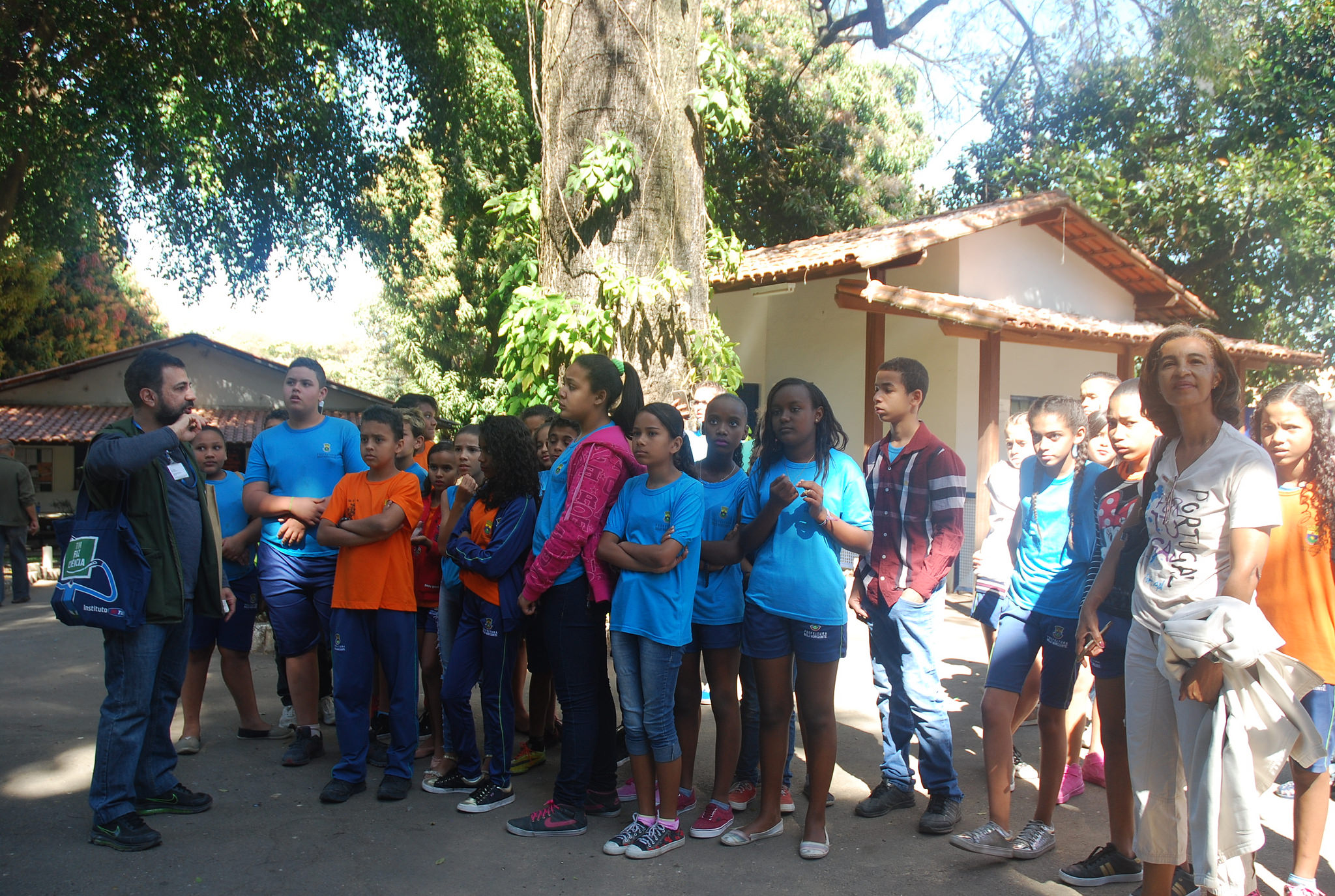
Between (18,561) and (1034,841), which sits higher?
(18,561)

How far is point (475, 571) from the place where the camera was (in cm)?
413

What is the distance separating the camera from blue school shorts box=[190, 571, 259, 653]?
4895 millimetres

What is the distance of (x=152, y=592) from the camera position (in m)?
3.79

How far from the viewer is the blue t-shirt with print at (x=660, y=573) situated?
3.68m

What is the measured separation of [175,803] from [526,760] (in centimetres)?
159

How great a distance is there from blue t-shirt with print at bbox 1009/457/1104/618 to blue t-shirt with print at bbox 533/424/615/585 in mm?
1891

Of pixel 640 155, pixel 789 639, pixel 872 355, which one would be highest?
pixel 640 155

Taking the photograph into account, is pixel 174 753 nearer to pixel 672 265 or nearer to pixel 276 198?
pixel 672 265

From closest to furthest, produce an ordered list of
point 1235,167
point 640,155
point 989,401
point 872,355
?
point 640,155, point 989,401, point 872,355, point 1235,167

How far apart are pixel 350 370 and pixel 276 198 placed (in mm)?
43076

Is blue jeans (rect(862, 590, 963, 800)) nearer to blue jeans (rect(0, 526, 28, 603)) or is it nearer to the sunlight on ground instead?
the sunlight on ground

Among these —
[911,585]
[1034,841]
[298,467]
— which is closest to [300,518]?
[298,467]

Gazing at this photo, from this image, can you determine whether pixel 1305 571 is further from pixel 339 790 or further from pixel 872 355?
pixel 872 355

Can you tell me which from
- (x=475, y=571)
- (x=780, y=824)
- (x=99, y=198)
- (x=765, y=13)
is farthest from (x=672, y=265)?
(x=765, y=13)
